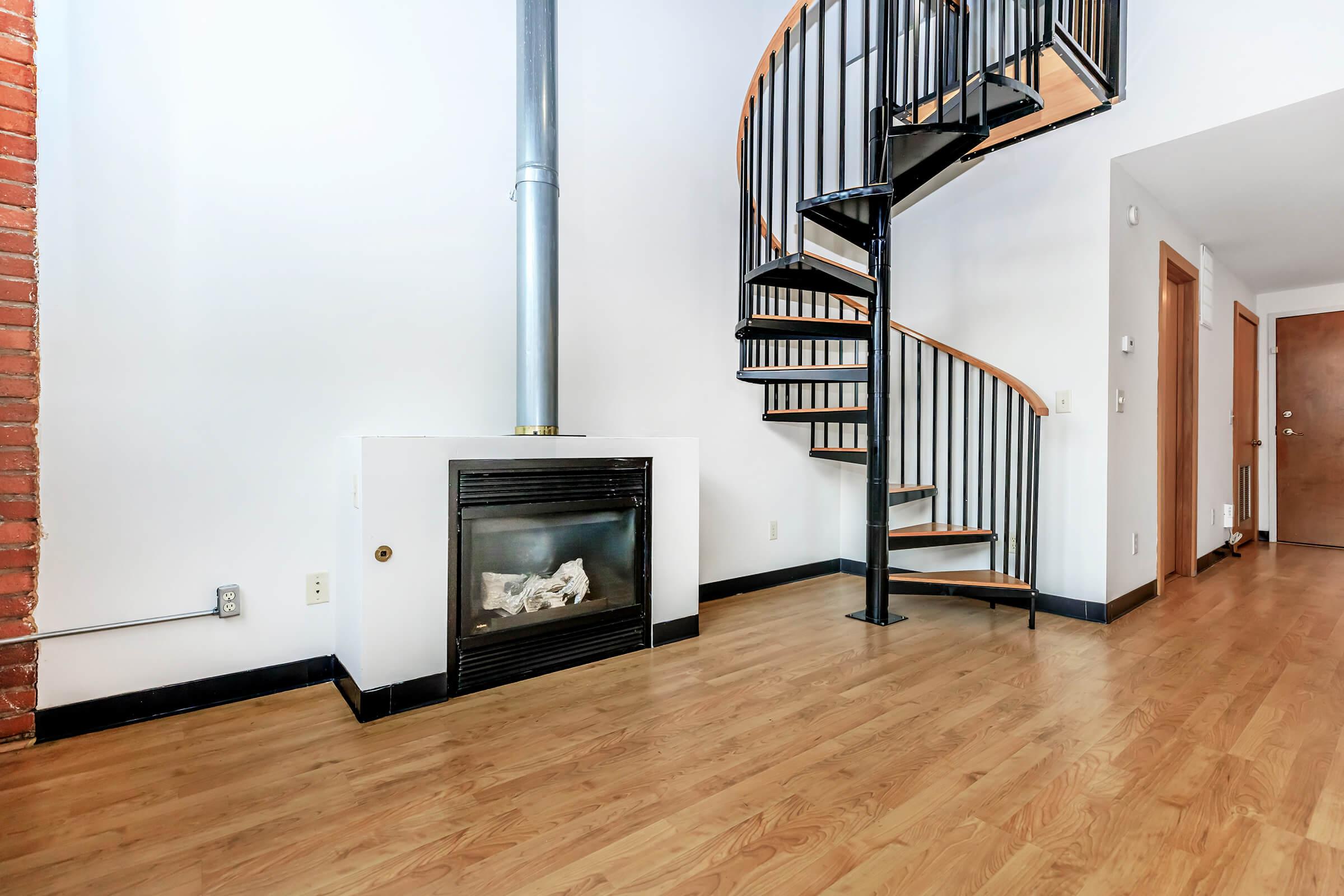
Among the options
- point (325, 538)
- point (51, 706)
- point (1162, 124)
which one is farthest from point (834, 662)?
point (1162, 124)

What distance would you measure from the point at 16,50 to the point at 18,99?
14 cm

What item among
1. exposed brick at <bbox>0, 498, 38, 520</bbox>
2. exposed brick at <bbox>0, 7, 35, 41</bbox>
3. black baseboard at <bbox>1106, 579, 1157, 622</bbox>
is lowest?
black baseboard at <bbox>1106, 579, 1157, 622</bbox>

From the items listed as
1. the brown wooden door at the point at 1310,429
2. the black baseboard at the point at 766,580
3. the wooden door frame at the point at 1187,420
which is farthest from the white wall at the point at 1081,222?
the brown wooden door at the point at 1310,429

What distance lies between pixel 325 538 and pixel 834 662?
1962 mm

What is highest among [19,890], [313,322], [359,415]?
[313,322]

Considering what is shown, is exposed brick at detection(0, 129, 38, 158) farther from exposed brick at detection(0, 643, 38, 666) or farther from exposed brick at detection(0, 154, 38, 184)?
exposed brick at detection(0, 643, 38, 666)

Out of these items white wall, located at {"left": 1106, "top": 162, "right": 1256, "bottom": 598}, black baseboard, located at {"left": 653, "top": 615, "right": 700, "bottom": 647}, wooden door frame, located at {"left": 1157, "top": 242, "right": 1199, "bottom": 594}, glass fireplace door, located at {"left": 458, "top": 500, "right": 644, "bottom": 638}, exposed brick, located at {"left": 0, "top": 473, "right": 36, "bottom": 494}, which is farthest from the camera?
wooden door frame, located at {"left": 1157, "top": 242, "right": 1199, "bottom": 594}

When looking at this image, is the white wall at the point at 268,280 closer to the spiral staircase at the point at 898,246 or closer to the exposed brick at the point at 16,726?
the exposed brick at the point at 16,726

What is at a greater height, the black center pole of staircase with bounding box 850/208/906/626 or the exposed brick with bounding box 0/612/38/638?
the black center pole of staircase with bounding box 850/208/906/626

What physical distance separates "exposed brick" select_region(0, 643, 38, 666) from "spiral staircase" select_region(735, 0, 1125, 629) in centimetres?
274

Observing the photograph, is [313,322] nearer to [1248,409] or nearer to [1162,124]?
[1162,124]

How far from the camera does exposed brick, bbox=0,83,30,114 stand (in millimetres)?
1759

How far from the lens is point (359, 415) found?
234 cm

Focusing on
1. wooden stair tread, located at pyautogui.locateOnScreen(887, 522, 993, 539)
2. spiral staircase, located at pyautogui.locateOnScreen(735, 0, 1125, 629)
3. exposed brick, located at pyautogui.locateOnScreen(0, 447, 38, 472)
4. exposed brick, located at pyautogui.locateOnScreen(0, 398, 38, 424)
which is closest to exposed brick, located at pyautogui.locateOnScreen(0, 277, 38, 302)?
exposed brick, located at pyautogui.locateOnScreen(0, 398, 38, 424)
